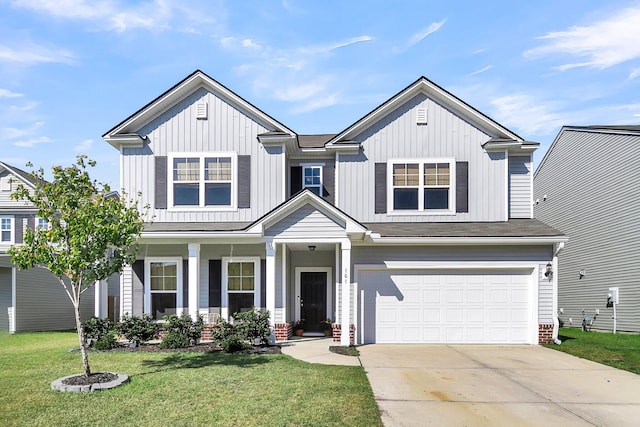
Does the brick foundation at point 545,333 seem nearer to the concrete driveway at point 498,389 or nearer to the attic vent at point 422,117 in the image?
the concrete driveway at point 498,389

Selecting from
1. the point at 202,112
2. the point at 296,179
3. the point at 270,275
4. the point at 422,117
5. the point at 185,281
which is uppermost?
the point at 202,112

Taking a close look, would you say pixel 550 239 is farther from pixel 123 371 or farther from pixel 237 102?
pixel 123 371

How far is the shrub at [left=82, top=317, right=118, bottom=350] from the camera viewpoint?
11.9 metres

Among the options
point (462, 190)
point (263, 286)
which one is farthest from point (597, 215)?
point (263, 286)

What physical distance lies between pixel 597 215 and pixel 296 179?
42.1 ft

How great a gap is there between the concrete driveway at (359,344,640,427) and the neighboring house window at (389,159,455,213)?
14.4 ft

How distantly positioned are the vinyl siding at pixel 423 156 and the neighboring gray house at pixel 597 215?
21.3ft

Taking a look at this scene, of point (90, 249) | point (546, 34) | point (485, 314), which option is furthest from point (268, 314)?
point (546, 34)

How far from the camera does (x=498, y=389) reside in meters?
8.04

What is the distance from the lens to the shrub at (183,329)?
39.3 feet

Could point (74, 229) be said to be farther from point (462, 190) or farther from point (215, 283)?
point (462, 190)

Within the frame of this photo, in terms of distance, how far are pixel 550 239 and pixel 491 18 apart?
6001 mm

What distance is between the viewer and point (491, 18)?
11516 millimetres

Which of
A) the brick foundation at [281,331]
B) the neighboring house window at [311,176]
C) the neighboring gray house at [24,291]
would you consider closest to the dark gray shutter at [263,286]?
the brick foundation at [281,331]
